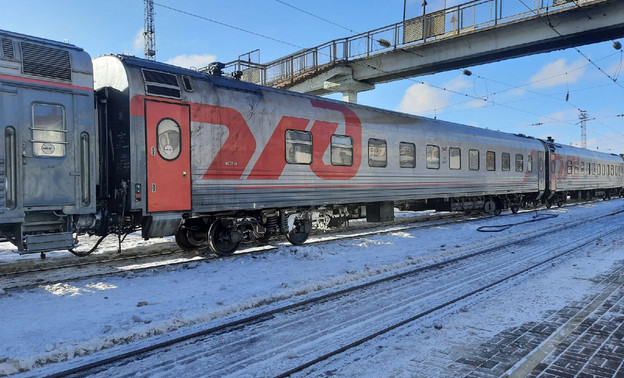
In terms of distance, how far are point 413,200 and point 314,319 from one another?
990cm

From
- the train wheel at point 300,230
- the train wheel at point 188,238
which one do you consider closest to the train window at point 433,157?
the train wheel at point 300,230

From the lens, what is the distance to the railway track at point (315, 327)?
3.85 meters

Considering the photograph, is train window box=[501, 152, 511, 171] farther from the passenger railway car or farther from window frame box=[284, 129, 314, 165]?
window frame box=[284, 129, 314, 165]

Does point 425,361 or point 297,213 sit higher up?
point 297,213

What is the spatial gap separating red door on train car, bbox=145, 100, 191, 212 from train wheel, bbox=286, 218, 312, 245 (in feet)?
10.0

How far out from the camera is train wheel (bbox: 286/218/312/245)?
34.8 ft

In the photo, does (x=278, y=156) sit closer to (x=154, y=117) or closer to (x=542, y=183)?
(x=154, y=117)

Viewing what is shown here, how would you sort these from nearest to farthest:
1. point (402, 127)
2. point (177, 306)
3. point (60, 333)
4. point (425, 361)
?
1. point (425, 361)
2. point (60, 333)
3. point (177, 306)
4. point (402, 127)

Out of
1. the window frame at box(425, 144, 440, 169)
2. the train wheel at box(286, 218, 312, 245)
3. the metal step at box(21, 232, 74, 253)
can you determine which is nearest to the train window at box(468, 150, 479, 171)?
the window frame at box(425, 144, 440, 169)

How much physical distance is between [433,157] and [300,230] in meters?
6.35

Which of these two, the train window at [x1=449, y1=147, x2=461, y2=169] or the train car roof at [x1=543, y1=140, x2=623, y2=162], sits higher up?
the train car roof at [x1=543, y1=140, x2=623, y2=162]

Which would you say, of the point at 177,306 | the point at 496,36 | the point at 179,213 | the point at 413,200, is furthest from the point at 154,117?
the point at 496,36

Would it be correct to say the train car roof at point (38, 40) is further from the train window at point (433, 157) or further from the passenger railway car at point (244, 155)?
the train window at point (433, 157)

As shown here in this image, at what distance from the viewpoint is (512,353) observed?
4078 millimetres
